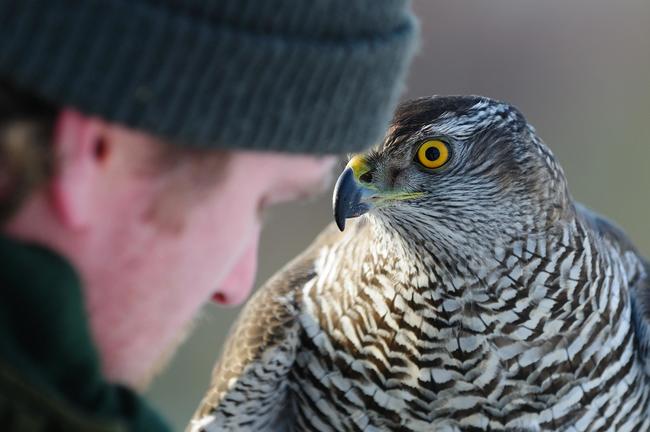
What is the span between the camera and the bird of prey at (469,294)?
270cm

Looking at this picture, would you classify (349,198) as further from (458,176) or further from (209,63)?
(209,63)

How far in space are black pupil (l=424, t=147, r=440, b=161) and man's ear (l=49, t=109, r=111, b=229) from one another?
1.50 m

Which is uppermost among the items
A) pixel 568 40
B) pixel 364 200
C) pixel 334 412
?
pixel 568 40

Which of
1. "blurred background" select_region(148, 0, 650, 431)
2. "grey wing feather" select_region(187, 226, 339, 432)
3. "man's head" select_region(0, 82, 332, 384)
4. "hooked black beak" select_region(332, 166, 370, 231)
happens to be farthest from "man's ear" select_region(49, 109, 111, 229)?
"blurred background" select_region(148, 0, 650, 431)

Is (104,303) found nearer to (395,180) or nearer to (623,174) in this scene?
(395,180)

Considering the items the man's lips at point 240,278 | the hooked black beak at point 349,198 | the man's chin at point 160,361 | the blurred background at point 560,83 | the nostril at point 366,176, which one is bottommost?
the man's chin at point 160,361

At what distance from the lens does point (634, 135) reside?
32.0ft

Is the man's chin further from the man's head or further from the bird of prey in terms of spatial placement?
the bird of prey

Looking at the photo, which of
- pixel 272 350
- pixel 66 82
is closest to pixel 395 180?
pixel 272 350

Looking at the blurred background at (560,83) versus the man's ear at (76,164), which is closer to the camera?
the man's ear at (76,164)

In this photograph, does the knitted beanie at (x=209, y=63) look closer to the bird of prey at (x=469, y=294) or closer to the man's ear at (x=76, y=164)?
the man's ear at (x=76, y=164)

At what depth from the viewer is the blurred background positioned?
844 cm

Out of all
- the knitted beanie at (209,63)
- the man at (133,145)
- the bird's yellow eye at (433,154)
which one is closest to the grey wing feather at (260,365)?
the bird's yellow eye at (433,154)

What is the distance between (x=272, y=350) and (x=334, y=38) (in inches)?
70.4
